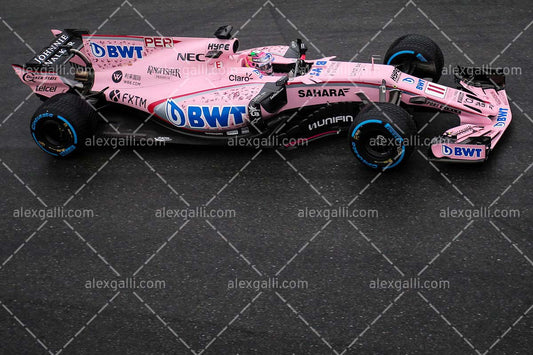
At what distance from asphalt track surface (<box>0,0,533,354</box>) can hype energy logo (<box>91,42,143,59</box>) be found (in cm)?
124

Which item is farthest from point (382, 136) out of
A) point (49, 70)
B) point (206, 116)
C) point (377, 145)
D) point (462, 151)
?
point (49, 70)

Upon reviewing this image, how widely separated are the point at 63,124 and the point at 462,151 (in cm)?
447

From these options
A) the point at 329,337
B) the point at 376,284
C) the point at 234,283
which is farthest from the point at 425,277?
the point at 234,283

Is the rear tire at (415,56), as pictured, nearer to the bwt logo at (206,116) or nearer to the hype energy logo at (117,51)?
the bwt logo at (206,116)

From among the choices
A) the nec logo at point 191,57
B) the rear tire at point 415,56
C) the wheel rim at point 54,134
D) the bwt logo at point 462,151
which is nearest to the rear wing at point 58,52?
the wheel rim at point 54,134

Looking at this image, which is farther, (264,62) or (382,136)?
(264,62)

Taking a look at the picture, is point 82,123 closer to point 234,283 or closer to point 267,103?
point 267,103

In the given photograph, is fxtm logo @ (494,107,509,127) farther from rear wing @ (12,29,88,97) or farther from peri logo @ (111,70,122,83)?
rear wing @ (12,29,88,97)

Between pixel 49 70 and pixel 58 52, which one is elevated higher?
pixel 58 52

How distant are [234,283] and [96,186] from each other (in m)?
2.38

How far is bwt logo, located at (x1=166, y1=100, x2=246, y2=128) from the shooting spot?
25.0 feet

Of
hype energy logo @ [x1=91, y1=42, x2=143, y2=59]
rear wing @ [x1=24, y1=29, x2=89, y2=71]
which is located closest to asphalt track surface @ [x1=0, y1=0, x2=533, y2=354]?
rear wing @ [x1=24, y1=29, x2=89, y2=71]

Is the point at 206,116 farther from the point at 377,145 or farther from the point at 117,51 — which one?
the point at 377,145

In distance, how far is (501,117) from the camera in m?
7.60
